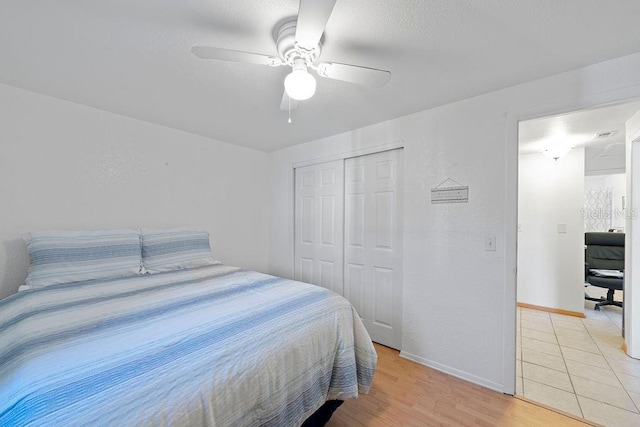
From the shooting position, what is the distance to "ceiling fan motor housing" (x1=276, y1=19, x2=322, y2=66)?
3.85 feet

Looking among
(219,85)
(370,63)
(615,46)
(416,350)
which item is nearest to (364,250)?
(416,350)

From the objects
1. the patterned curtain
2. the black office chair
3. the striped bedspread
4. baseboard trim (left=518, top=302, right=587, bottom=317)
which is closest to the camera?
the striped bedspread

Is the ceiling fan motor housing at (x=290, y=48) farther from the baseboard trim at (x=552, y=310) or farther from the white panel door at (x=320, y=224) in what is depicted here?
the baseboard trim at (x=552, y=310)

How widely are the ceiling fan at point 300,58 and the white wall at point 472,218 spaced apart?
1.08m

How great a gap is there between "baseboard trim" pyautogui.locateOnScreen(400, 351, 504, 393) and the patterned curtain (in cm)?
433

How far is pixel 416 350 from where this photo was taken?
2178 millimetres

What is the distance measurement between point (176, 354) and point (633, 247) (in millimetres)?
3369

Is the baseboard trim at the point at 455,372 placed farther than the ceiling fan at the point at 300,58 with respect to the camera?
Yes

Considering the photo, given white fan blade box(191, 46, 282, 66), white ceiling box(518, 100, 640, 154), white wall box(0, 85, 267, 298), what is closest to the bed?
white wall box(0, 85, 267, 298)

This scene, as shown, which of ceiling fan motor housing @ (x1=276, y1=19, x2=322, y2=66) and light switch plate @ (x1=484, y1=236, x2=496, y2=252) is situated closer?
ceiling fan motor housing @ (x1=276, y1=19, x2=322, y2=66)

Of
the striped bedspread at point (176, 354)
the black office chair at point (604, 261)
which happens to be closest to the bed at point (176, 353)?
the striped bedspread at point (176, 354)

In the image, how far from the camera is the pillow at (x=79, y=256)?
1635 millimetres

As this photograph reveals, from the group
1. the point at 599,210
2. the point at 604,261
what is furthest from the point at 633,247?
the point at 599,210

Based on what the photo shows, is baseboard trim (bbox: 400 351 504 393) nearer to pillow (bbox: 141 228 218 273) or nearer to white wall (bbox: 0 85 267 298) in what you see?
pillow (bbox: 141 228 218 273)
